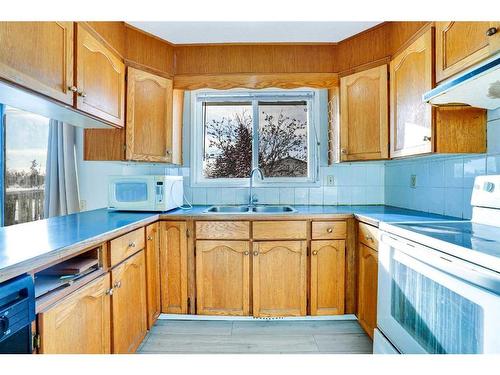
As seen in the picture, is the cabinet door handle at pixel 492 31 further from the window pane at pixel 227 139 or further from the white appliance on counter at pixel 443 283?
the window pane at pixel 227 139

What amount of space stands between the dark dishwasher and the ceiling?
1867 mm

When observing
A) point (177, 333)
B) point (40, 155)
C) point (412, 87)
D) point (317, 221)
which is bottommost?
point (177, 333)

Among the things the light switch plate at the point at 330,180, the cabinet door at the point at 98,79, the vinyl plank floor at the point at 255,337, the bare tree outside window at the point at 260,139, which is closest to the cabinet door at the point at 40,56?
the cabinet door at the point at 98,79

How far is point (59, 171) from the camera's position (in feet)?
8.27

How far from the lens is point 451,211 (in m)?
1.82

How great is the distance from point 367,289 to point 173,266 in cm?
136

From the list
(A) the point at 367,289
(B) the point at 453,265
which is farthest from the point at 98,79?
(A) the point at 367,289

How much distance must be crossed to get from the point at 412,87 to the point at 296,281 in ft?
4.87

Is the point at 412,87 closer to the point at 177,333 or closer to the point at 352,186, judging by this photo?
the point at 352,186

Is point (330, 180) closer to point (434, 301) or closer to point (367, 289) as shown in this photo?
point (367, 289)

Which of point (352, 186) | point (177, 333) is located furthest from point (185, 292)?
point (352, 186)

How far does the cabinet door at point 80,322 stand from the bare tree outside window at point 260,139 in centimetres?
165

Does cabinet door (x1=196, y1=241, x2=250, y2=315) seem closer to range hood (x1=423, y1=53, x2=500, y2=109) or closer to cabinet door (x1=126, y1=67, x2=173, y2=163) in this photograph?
cabinet door (x1=126, y1=67, x2=173, y2=163)

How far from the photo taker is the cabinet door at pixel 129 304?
146cm
